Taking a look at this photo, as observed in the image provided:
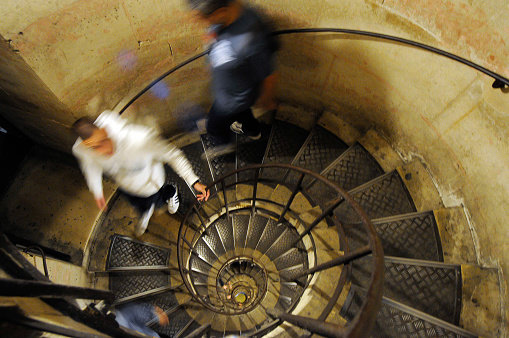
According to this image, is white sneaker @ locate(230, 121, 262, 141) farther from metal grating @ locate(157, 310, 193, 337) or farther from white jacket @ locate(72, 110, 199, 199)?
metal grating @ locate(157, 310, 193, 337)

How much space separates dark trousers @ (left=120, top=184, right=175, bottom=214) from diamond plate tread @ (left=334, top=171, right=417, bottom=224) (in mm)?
2411

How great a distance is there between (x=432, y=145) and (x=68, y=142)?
17.0ft

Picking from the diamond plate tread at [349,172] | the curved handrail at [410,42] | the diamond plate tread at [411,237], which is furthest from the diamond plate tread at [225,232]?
the curved handrail at [410,42]

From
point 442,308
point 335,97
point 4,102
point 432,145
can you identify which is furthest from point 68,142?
point 442,308

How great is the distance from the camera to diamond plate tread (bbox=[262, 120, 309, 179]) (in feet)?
15.3

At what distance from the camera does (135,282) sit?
4.28 metres

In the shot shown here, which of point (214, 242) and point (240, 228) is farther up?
point (240, 228)

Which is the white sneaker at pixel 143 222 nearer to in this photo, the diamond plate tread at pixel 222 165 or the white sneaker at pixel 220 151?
the diamond plate tread at pixel 222 165

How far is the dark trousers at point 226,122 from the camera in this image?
12.4ft

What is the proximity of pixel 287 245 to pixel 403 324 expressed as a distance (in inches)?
75.8

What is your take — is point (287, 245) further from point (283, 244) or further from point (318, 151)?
point (318, 151)

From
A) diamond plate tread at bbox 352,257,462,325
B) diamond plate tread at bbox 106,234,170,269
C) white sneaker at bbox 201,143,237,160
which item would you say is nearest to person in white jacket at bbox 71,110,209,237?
diamond plate tread at bbox 106,234,170,269

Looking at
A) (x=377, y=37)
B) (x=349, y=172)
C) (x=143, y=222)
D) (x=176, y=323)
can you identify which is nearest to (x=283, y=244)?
(x=349, y=172)

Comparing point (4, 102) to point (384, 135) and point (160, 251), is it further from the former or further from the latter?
point (384, 135)
